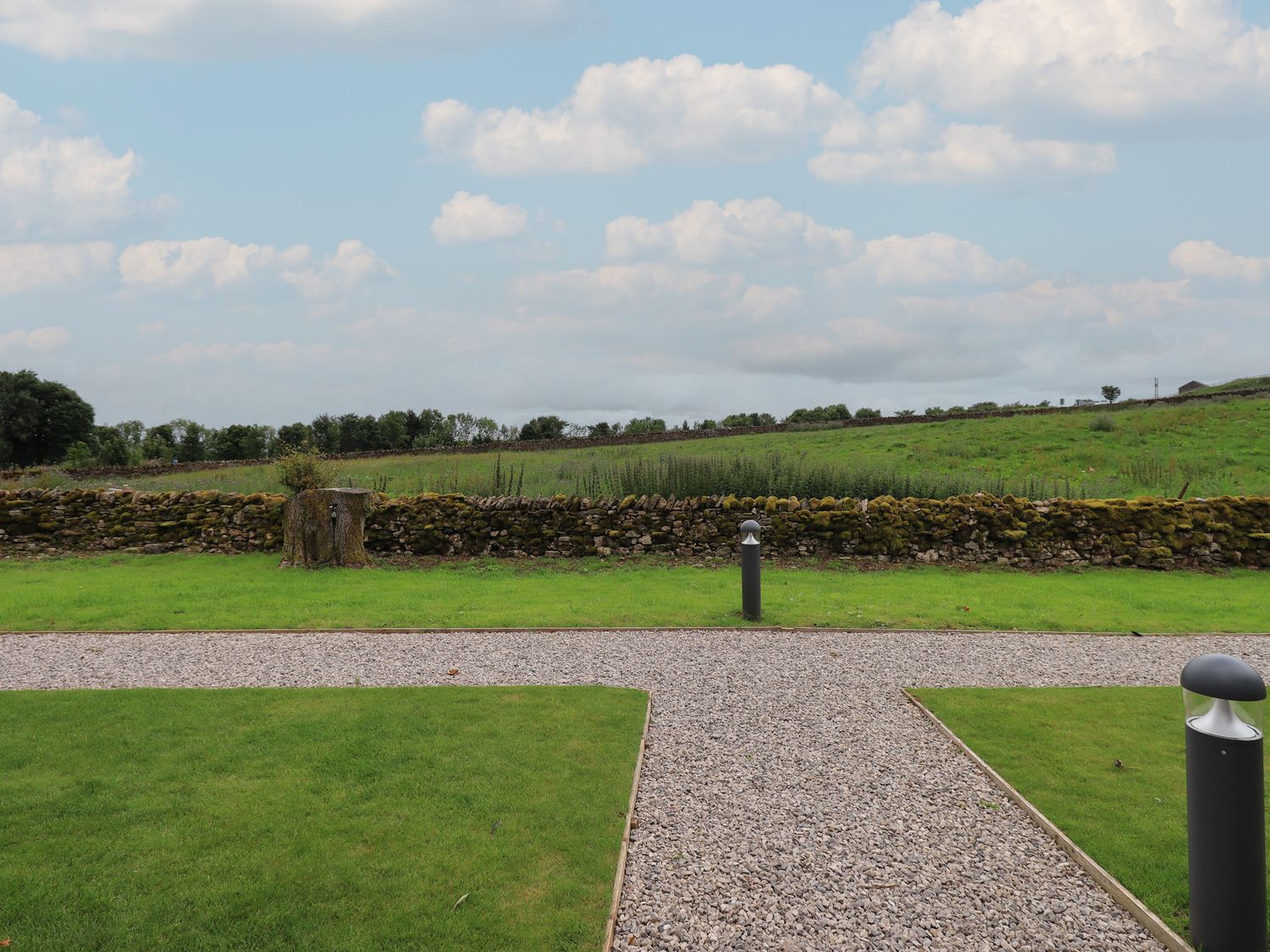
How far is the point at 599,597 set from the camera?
1084cm

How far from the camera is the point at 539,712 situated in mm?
5762

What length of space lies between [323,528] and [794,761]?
1067 centimetres

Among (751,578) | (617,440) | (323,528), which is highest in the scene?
(617,440)

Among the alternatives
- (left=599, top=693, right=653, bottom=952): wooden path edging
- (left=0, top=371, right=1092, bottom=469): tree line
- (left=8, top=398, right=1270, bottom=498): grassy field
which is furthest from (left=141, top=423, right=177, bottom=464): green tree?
(left=599, top=693, right=653, bottom=952): wooden path edging

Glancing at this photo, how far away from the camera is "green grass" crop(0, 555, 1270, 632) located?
Answer: 9.38 m

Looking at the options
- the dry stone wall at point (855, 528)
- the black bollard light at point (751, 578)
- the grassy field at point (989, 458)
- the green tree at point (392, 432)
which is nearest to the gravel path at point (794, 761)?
the black bollard light at point (751, 578)

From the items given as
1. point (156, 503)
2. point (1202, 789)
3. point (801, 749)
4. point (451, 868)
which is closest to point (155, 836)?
point (451, 868)

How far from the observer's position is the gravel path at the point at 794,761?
3355 millimetres

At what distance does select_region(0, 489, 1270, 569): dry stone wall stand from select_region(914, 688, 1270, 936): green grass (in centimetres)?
731

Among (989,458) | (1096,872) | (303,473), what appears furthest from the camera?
(989,458)

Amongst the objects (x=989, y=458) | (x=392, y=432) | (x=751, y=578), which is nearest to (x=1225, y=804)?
(x=751, y=578)

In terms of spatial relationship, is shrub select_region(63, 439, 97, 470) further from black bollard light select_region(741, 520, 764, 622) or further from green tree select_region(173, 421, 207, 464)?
black bollard light select_region(741, 520, 764, 622)

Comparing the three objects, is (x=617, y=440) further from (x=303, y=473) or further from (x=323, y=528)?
(x=323, y=528)

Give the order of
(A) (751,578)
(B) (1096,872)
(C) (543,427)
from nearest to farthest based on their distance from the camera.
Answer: (B) (1096,872) < (A) (751,578) < (C) (543,427)
